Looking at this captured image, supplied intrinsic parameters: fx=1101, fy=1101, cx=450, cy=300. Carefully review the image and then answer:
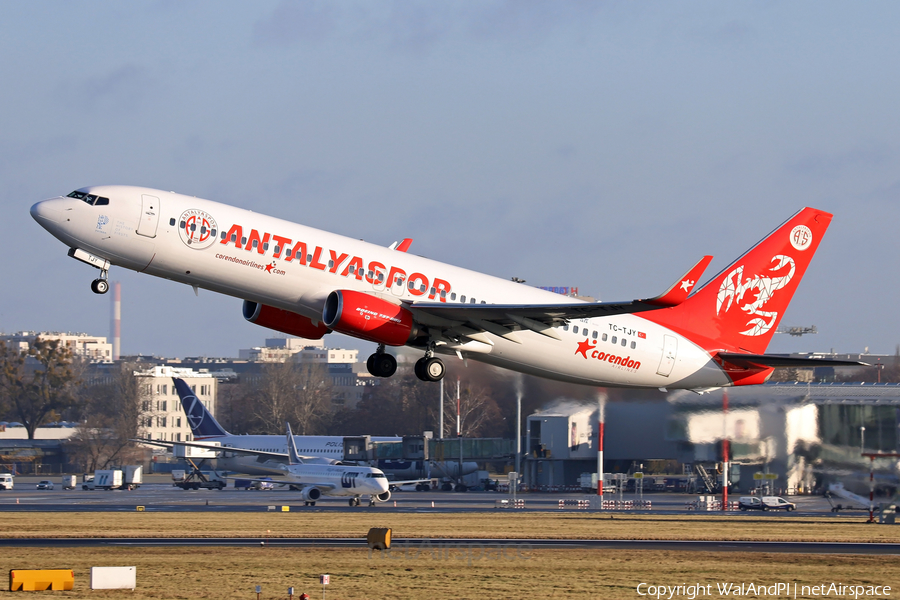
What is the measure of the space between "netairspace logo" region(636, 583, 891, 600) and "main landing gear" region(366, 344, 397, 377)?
468 inches

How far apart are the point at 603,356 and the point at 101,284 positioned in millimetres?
18132

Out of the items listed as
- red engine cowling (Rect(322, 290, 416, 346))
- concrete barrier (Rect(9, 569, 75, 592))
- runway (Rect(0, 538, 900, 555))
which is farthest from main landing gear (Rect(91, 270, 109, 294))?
runway (Rect(0, 538, 900, 555))

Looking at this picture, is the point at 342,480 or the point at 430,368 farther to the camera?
the point at 342,480

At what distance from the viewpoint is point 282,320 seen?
39969mm

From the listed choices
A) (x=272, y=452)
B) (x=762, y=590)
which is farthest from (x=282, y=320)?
(x=272, y=452)

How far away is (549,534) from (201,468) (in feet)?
206

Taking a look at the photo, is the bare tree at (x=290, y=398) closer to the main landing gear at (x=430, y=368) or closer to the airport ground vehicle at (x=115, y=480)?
the airport ground vehicle at (x=115, y=480)

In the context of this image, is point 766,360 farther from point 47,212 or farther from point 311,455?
point 311,455

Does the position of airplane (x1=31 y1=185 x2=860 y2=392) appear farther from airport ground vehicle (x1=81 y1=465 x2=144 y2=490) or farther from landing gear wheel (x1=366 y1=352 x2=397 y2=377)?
airport ground vehicle (x1=81 y1=465 x2=144 y2=490)

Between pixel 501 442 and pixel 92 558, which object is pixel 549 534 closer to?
pixel 92 558

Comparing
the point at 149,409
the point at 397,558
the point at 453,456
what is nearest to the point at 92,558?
the point at 397,558

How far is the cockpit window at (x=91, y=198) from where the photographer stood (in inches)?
1362

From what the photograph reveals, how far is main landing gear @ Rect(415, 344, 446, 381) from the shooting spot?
38.4m

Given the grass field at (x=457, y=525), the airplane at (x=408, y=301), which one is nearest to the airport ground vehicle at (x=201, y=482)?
the grass field at (x=457, y=525)
